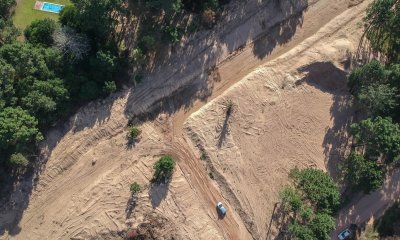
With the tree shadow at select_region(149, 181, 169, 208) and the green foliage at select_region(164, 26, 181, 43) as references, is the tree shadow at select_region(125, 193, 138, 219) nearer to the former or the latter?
the tree shadow at select_region(149, 181, 169, 208)

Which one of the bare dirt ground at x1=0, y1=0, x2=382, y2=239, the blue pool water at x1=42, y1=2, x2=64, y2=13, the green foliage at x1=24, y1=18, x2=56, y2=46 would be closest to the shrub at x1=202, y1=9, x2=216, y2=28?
the bare dirt ground at x1=0, y1=0, x2=382, y2=239

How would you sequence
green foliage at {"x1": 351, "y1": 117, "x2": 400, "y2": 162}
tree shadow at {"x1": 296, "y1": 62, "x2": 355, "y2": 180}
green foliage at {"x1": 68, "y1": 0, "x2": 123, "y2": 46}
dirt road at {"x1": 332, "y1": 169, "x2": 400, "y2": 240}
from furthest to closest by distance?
1. tree shadow at {"x1": 296, "y1": 62, "x2": 355, "y2": 180}
2. dirt road at {"x1": 332, "y1": 169, "x2": 400, "y2": 240}
3. green foliage at {"x1": 351, "y1": 117, "x2": 400, "y2": 162}
4. green foliage at {"x1": 68, "y1": 0, "x2": 123, "y2": 46}

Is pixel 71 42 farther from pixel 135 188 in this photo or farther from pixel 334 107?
pixel 334 107

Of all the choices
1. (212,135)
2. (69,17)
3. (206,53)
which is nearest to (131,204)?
(212,135)

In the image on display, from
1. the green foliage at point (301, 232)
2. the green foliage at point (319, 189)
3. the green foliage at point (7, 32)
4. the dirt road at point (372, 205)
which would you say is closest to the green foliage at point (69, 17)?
the green foliage at point (7, 32)

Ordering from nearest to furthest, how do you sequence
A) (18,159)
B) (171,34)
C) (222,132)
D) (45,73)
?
1. (18,159)
2. (45,73)
3. (171,34)
4. (222,132)

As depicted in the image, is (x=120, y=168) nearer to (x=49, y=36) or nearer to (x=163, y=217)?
(x=163, y=217)
